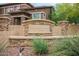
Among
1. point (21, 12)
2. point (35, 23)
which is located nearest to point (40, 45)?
point (35, 23)

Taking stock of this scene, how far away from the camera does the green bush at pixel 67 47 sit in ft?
4.77

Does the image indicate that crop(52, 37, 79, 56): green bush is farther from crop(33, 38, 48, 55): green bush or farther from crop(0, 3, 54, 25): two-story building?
crop(0, 3, 54, 25): two-story building

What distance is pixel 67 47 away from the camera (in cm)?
146

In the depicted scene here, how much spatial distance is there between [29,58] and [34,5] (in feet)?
1.72

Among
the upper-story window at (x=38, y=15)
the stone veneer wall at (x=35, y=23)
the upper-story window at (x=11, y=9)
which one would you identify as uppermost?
the upper-story window at (x=11, y=9)


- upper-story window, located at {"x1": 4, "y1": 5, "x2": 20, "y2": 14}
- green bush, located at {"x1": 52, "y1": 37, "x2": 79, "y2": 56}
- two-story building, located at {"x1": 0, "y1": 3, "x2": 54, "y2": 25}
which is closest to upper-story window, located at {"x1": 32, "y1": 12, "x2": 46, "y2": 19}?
two-story building, located at {"x1": 0, "y1": 3, "x2": 54, "y2": 25}

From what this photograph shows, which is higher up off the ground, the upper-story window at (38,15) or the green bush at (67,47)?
the upper-story window at (38,15)

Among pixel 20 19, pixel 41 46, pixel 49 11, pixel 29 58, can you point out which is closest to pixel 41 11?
pixel 49 11

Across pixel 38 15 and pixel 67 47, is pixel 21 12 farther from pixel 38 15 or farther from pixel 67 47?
pixel 67 47

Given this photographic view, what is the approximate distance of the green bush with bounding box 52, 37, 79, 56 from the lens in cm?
146

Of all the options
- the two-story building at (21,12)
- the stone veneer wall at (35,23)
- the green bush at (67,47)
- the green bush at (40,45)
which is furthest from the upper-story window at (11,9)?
the green bush at (67,47)

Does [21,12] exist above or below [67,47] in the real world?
above

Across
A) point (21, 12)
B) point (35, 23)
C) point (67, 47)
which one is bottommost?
point (67, 47)

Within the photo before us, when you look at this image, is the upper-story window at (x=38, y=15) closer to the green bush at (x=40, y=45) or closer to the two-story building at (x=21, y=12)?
the two-story building at (x=21, y=12)
